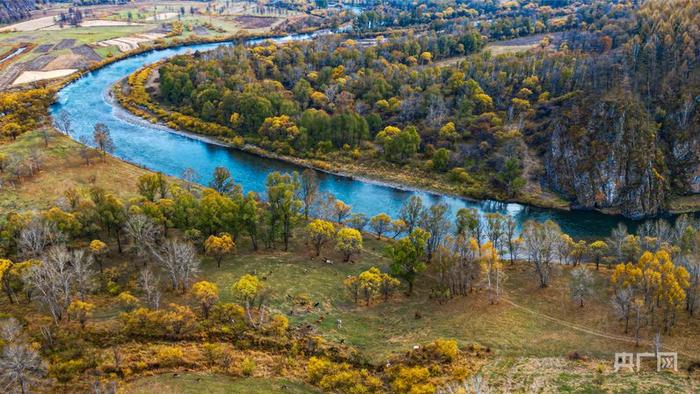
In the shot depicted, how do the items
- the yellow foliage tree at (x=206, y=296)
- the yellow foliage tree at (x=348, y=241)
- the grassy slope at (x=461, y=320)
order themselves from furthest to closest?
the yellow foliage tree at (x=348, y=241) < the yellow foliage tree at (x=206, y=296) < the grassy slope at (x=461, y=320)

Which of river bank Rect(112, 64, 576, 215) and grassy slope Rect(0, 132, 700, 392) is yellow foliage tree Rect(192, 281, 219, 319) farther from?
river bank Rect(112, 64, 576, 215)

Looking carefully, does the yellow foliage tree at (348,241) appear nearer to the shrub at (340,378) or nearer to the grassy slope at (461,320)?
the grassy slope at (461,320)

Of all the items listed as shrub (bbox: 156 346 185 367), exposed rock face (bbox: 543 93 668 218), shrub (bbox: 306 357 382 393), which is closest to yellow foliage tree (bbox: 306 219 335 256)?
shrub (bbox: 306 357 382 393)

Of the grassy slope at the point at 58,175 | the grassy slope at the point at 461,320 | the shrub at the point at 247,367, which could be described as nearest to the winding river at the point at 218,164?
the grassy slope at the point at 58,175

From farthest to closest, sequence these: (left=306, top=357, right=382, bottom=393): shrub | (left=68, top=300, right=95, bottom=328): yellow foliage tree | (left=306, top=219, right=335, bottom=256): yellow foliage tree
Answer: (left=306, top=219, right=335, bottom=256): yellow foliage tree
(left=68, top=300, right=95, bottom=328): yellow foliage tree
(left=306, top=357, right=382, bottom=393): shrub

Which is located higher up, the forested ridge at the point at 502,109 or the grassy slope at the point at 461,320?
the forested ridge at the point at 502,109

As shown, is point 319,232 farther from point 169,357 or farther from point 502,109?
point 502,109
